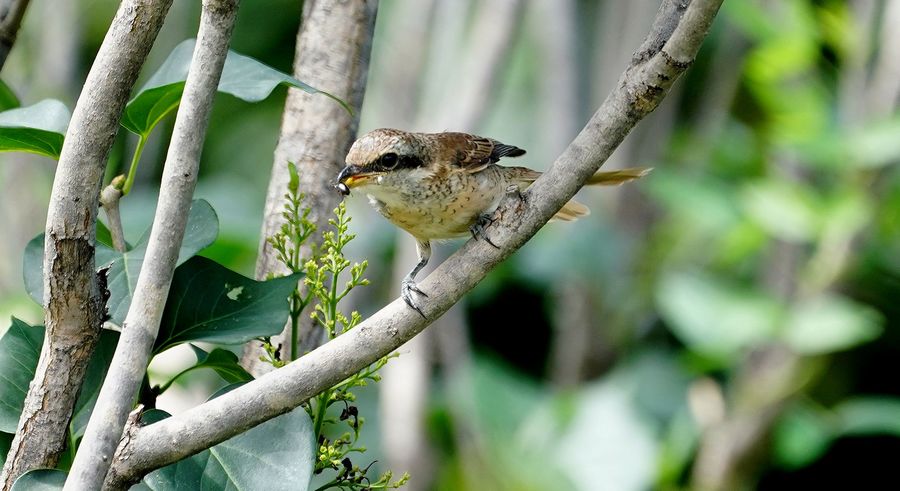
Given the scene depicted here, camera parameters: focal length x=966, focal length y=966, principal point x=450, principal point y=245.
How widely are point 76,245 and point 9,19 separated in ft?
1.95

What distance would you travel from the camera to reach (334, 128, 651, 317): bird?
2236 millimetres

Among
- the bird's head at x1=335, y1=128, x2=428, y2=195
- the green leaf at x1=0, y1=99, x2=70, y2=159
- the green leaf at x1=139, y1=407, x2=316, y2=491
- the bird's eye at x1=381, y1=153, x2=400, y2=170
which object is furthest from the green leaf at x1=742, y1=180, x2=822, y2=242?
the green leaf at x1=0, y1=99, x2=70, y2=159

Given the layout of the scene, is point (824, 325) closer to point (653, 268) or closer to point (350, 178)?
point (653, 268)

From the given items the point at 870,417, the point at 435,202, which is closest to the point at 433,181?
the point at 435,202

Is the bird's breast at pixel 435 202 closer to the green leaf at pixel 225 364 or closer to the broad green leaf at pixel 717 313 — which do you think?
the green leaf at pixel 225 364

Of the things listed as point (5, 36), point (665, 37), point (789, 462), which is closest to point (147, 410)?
point (5, 36)

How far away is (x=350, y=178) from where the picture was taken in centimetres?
200

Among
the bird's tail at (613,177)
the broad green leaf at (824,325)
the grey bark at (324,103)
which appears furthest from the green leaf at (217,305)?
the broad green leaf at (824,325)

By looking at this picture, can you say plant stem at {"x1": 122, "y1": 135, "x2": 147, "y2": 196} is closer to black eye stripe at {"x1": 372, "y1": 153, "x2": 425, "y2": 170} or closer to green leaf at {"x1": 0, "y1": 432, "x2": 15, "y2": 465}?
green leaf at {"x1": 0, "y1": 432, "x2": 15, "y2": 465}

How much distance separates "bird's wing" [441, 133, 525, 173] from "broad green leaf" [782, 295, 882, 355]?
1.84 m

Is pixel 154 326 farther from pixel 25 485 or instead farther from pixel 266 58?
pixel 266 58

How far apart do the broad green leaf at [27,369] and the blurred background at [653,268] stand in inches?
94.4

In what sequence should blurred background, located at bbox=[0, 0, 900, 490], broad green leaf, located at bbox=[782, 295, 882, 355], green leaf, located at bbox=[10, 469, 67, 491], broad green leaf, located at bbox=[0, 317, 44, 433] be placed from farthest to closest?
blurred background, located at bbox=[0, 0, 900, 490], broad green leaf, located at bbox=[782, 295, 882, 355], broad green leaf, located at bbox=[0, 317, 44, 433], green leaf, located at bbox=[10, 469, 67, 491]

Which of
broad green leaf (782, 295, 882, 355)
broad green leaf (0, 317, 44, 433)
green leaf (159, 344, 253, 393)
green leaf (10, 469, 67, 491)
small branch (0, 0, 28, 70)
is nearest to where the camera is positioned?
green leaf (10, 469, 67, 491)
